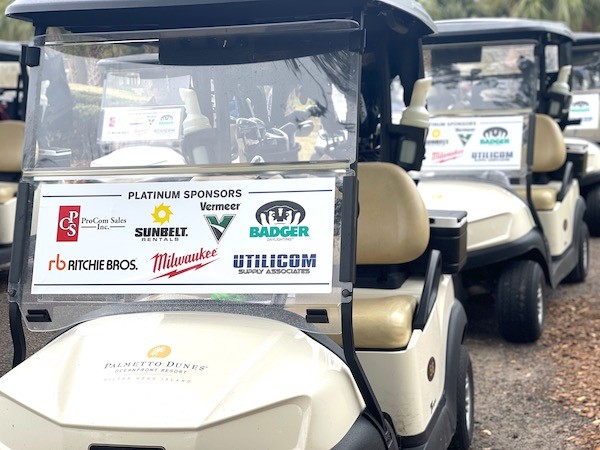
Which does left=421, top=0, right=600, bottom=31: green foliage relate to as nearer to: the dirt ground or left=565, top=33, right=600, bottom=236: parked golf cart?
left=565, top=33, right=600, bottom=236: parked golf cart

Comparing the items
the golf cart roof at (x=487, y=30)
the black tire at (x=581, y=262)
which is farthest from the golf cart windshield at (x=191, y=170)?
the black tire at (x=581, y=262)

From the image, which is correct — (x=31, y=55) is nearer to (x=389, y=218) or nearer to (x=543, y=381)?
(x=389, y=218)

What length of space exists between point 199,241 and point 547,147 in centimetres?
393

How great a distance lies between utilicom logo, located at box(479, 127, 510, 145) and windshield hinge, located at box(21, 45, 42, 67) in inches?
136

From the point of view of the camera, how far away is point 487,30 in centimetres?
545

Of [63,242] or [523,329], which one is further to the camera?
[523,329]

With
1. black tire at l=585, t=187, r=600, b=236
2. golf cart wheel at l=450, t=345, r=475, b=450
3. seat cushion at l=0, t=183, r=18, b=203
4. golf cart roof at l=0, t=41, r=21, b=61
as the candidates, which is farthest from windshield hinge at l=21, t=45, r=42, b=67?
black tire at l=585, t=187, r=600, b=236

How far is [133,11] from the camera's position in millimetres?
2580

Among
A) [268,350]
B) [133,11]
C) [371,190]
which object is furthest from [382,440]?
[133,11]

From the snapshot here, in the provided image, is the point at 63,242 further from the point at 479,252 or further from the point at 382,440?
the point at 479,252

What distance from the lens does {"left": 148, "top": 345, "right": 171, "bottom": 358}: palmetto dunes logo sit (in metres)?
2.24

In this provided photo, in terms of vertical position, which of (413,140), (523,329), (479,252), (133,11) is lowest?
(523,329)

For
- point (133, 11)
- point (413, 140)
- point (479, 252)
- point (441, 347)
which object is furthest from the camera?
point (479, 252)

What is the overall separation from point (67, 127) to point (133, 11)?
1.30 feet
